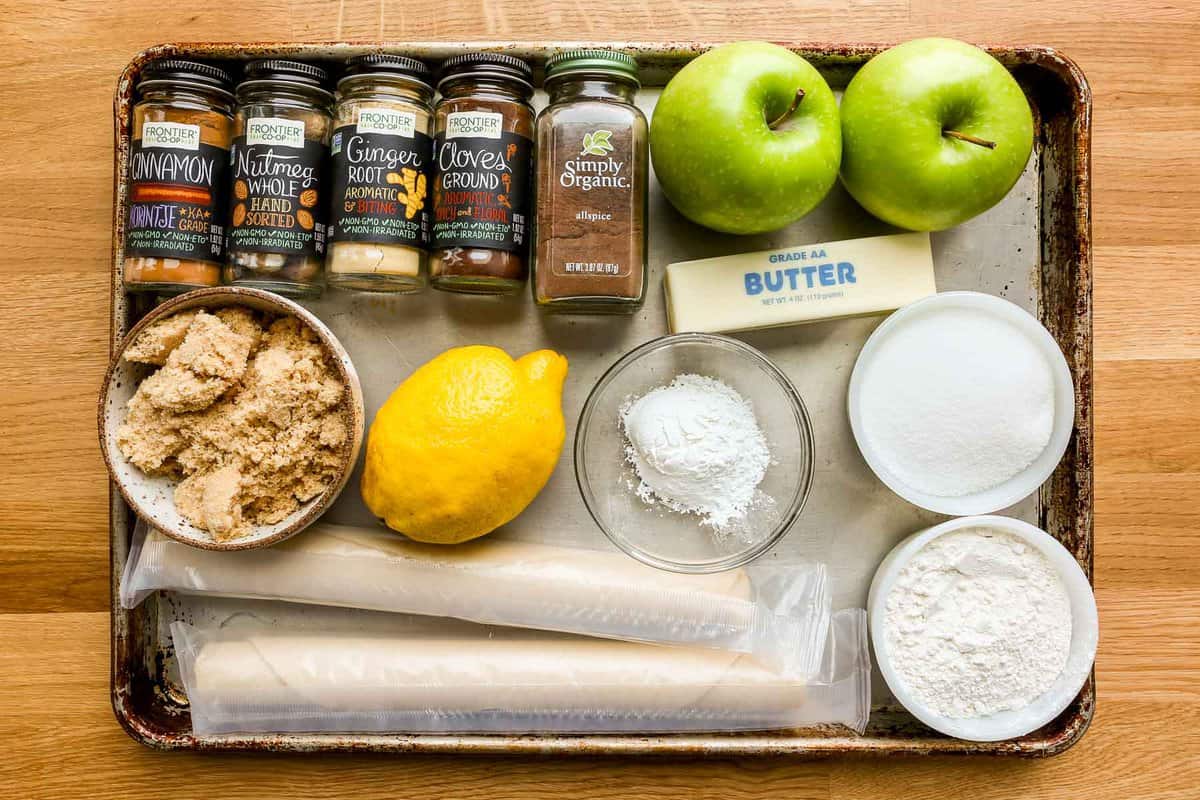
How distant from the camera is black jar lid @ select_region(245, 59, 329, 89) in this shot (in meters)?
0.89

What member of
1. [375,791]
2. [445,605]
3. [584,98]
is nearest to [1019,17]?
[584,98]

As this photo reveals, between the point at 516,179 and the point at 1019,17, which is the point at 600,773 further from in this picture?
the point at 1019,17

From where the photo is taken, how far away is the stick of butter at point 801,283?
93 cm

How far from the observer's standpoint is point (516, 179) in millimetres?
887

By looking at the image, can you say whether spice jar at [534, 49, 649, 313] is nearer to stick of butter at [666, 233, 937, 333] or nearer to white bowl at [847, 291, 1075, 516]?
stick of butter at [666, 233, 937, 333]

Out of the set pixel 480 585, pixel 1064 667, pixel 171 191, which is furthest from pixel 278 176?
pixel 1064 667

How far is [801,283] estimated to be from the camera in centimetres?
93

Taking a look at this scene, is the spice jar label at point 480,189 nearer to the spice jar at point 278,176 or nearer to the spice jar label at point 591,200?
the spice jar label at point 591,200

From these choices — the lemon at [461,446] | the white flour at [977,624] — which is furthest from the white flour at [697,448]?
the white flour at [977,624]

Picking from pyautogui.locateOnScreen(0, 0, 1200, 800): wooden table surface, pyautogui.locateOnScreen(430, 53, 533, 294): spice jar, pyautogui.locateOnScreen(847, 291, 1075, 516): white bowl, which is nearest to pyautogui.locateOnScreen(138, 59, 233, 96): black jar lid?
pyautogui.locateOnScreen(0, 0, 1200, 800): wooden table surface

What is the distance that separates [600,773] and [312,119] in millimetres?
861

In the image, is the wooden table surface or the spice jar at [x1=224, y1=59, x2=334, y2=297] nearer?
the spice jar at [x1=224, y1=59, x2=334, y2=297]

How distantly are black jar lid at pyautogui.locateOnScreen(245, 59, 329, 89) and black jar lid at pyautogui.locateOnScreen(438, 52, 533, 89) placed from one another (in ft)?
0.48

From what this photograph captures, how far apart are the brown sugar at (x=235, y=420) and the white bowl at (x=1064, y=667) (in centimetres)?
65
